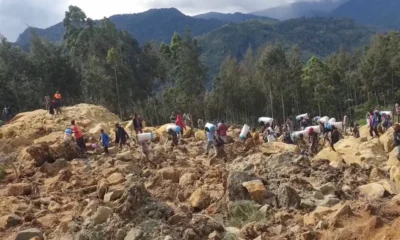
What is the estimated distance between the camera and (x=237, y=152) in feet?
57.1

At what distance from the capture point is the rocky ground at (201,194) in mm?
9000

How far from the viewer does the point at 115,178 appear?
41.7ft

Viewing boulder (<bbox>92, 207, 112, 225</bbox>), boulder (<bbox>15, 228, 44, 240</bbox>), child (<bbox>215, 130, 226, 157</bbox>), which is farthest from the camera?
child (<bbox>215, 130, 226, 157</bbox>)

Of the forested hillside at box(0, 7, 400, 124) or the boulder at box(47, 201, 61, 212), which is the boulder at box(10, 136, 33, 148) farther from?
the forested hillside at box(0, 7, 400, 124)

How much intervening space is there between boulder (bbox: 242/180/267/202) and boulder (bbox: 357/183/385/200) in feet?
9.18

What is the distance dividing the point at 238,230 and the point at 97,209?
3.10 m

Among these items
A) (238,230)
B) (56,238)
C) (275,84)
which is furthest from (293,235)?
(275,84)

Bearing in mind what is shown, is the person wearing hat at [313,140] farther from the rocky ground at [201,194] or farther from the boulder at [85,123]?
the boulder at [85,123]

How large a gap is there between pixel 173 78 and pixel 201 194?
4170cm

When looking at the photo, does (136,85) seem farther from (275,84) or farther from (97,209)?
(97,209)

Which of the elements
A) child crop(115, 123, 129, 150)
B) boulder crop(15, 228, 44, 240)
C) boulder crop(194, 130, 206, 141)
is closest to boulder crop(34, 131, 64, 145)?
child crop(115, 123, 129, 150)

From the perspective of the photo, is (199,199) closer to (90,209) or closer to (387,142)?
(90,209)

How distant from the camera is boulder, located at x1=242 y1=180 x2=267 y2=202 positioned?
10693mm

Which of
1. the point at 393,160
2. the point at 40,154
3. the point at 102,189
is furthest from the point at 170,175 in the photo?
the point at 393,160
